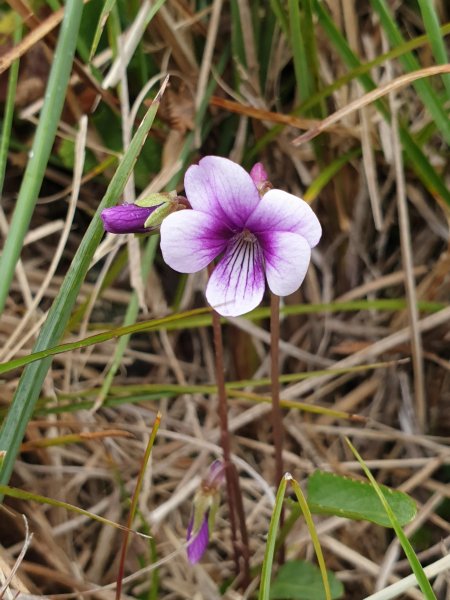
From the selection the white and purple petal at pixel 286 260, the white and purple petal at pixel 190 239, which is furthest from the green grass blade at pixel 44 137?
the white and purple petal at pixel 286 260

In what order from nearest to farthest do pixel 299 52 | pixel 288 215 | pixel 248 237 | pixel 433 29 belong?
pixel 288 215, pixel 248 237, pixel 433 29, pixel 299 52

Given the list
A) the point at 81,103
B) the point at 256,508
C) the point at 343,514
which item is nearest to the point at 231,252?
the point at 343,514

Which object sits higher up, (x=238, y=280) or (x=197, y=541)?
(x=238, y=280)

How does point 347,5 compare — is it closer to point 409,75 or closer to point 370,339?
point 409,75

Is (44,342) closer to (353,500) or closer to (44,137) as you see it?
(44,137)

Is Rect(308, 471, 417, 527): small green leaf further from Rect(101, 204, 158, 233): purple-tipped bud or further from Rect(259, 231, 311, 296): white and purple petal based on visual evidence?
Rect(101, 204, 158, 233): purple-tipped bud

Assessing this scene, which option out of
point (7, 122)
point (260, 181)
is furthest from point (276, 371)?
point (7, 122)

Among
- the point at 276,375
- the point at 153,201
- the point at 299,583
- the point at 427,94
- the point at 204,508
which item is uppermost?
the point at 427,94

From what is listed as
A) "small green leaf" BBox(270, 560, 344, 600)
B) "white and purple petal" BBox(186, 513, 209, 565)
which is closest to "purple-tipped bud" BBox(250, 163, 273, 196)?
"white and purple petal" BBox(186, 513, 209, 565)
